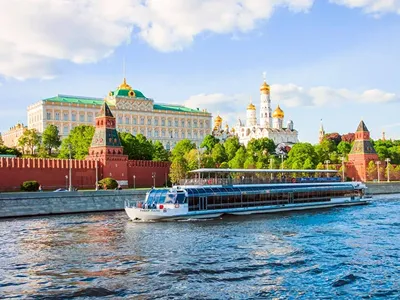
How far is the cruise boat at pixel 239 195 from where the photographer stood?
38.7 metres

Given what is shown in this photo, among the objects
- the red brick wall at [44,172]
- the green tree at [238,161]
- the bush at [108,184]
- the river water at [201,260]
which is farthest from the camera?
the green tree at [238,161]

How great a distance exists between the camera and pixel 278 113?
153125 mm

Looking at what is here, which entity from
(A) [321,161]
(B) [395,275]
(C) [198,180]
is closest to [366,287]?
(B) [395,275]

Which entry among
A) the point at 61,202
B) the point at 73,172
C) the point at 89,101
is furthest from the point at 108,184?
the point at 89,101

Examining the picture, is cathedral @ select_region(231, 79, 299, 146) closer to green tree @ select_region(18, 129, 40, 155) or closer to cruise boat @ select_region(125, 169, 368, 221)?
green tree @ select_region(18, 129, 40, 155)

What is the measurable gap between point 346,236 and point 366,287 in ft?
38.2

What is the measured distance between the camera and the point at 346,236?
30.3 meters

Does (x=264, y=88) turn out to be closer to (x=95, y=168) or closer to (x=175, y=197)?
(x=95, y=168)

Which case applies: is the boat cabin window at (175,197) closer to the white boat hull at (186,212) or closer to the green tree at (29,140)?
the white boat hull at (186,212)

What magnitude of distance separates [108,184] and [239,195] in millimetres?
19183

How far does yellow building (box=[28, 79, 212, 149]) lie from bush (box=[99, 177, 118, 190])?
170 feet

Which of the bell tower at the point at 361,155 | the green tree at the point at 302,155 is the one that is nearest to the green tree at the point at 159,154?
the green tree at the point at 302,155

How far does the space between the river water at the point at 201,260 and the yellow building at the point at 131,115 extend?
73497 millimetres

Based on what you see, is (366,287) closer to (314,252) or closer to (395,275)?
(395,275)
